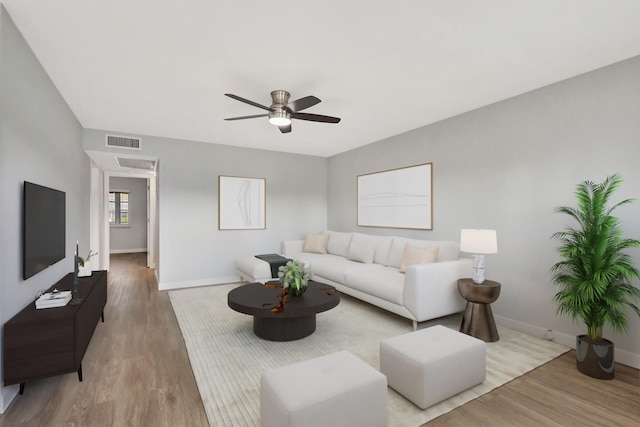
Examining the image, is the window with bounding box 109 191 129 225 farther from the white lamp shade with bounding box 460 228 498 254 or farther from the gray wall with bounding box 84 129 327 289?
the white lamp shade with bounding box 460 228 498 254

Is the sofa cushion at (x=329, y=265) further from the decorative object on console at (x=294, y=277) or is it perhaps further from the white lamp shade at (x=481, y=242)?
the white lamp shade at (x=481, y=242)

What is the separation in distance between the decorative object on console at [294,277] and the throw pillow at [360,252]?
177cm

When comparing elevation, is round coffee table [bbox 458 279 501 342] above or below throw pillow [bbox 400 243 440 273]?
below

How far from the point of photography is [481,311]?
3.19 meters

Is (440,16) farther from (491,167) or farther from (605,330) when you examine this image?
(605,330)

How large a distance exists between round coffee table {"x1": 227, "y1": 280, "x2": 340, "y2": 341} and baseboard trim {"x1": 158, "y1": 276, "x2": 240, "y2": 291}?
240 cm

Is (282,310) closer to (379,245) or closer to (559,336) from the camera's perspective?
(379,245)

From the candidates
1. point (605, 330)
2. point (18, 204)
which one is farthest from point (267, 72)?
point (605, 330)

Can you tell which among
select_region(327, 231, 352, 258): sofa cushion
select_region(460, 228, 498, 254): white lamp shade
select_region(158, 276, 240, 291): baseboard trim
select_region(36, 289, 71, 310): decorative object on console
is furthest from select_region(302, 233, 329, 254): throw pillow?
select_region(36, 289, 71, 310): decorative object on console

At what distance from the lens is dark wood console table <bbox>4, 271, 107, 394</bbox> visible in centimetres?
204

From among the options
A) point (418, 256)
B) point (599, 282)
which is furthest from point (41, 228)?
point (599, 282)

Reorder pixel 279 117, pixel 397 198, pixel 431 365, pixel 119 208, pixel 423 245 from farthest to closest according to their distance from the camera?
pixel 119 208
pixel 397 198
pixel 423 245
pixel 279 117
pixel 431 365

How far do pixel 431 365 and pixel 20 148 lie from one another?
331 centimetres

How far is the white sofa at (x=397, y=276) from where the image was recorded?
3385mm
